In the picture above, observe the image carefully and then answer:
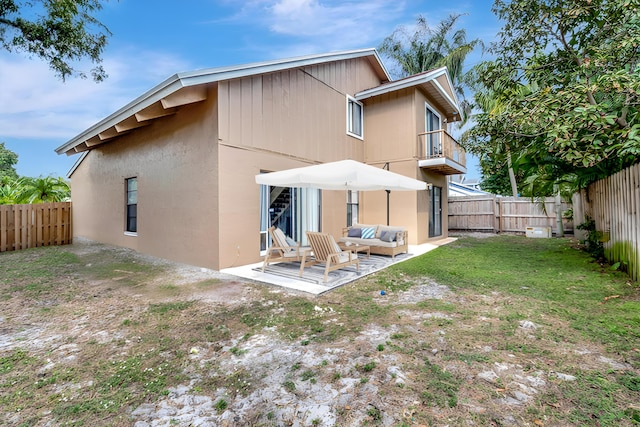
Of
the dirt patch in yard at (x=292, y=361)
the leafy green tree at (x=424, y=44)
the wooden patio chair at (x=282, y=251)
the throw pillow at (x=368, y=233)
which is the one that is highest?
the leafy green tree at (x=424, y=44)

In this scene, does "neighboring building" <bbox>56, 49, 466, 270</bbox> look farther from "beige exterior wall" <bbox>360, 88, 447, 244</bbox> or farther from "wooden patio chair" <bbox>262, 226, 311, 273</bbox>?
"wooden patio chair" <bbox>262, 226, 311, 273</bbox>

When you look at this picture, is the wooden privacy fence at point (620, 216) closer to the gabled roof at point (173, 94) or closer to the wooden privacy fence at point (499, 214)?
the wooden privacy fence at point (499, 214)

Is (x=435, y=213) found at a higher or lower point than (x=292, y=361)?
higher

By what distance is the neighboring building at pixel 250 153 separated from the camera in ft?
22.5

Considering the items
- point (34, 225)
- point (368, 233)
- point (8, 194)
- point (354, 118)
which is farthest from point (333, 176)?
point (8, 194)

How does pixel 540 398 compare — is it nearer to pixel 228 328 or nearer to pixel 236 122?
pixel 228 328

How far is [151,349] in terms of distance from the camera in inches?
121

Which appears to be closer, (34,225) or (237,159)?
(237,159)

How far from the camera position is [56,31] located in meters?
9.02

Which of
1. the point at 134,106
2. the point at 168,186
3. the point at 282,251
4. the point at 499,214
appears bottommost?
the point at 282,251

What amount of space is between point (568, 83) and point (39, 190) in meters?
18.6

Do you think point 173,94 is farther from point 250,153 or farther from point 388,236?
point 388,236

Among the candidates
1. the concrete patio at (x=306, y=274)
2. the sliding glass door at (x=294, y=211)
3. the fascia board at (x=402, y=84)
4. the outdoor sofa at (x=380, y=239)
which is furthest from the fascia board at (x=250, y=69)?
the outdoor sofa at (x=380, y=239)

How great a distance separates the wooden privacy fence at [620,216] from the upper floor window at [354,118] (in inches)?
288
